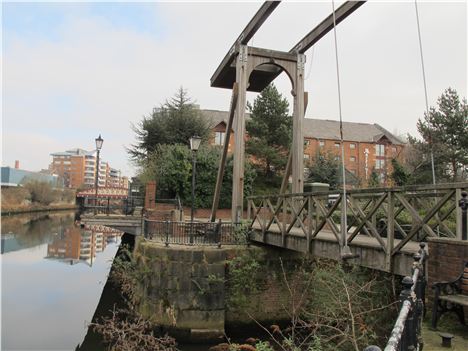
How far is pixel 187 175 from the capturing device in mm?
20703

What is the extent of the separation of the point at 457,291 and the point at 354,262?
216 cm

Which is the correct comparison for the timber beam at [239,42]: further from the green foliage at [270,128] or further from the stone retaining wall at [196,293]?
the green foliage at [270,128]

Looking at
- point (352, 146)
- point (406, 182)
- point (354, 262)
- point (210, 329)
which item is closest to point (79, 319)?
point (210, 329)

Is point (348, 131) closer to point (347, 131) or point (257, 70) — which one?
point (347, 131)

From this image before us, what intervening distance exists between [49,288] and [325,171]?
773 inches

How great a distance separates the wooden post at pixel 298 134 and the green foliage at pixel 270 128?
14106 mm

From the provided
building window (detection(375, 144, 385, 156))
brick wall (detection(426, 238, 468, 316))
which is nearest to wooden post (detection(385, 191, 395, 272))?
brick wall (detection(426, 238, 468, 316))

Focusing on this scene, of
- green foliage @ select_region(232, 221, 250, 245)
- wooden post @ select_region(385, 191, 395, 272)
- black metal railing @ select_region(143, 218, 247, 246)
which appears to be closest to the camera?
wooden post @ select_region(385, 191, 395, 272)

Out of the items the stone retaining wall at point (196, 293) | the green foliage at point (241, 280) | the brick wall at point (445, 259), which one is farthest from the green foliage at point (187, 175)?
the brick wall at point (445, 259)

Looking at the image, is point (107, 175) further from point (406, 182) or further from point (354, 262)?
point (354, 262)

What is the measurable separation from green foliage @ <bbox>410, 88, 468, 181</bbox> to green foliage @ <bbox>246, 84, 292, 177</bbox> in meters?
8.49

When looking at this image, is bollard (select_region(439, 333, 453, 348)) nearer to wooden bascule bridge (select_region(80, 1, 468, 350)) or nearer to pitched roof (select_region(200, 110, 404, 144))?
wooden bascule bridge (select_region(80, 1, 468, 350))

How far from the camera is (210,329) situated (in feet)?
30.9

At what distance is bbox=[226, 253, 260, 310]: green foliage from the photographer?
9.89m
